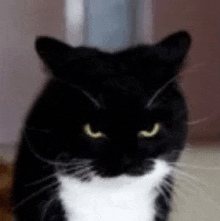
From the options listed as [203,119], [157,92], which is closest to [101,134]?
[157,92]

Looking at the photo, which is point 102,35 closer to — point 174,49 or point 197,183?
point 174,49

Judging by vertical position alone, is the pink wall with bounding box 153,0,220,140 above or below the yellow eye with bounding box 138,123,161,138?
above

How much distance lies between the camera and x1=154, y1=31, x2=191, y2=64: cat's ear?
24.0 inches

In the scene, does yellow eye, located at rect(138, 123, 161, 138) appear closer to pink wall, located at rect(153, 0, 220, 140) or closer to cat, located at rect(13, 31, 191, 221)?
cat, located at rect(13, 31, 191, 221)

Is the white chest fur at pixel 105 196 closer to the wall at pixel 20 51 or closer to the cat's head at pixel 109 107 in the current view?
the cat's head at pixel 109 107

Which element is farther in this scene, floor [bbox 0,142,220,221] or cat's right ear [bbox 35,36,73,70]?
floor [bbox 0,142,220,221]

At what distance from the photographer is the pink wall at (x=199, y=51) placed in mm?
654

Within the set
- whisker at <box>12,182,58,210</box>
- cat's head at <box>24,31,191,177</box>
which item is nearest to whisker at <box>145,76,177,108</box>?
cat's head at <box>24,31,191,177</box>

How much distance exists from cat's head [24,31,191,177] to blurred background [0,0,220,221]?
50 millimetres

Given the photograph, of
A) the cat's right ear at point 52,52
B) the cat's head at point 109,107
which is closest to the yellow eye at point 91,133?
the cat's head at point 109,107

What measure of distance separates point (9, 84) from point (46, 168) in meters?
0.18

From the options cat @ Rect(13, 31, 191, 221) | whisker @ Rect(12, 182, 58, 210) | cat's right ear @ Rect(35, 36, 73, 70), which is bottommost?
whisker @ Rect(12, 182, 58, 210)

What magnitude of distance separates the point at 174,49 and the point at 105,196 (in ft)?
0.98

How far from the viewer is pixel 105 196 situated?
630mm
